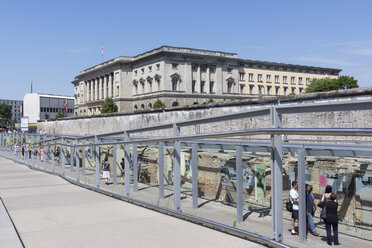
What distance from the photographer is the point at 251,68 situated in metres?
96.9

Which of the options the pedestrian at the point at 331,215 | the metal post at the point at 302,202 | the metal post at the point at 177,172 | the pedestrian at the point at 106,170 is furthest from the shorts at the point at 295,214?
the pedestrian at the point at 106,170

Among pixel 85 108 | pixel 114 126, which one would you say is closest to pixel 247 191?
pixel 114 126

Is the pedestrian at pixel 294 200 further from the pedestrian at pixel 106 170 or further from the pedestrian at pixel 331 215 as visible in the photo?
the pedestrian at pixel 106 170

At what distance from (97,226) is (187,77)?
7887cm

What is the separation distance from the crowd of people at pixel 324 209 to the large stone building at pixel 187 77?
75586 millimetres

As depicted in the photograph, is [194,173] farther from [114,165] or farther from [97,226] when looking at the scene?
[114,165]

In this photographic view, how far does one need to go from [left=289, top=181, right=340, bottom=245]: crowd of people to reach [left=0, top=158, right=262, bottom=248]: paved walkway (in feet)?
4.89

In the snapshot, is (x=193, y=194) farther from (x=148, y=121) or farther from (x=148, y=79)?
(x=148, y=79)

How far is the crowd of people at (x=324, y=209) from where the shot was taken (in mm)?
6148

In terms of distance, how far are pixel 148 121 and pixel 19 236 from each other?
1937 cm

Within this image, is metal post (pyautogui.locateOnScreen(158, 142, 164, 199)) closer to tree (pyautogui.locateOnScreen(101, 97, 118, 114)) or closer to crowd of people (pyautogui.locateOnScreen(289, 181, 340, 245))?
crowd of people (pyautogui.locateOnScreen(289, 181, 340, 245))

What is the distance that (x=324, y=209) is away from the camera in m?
6.44

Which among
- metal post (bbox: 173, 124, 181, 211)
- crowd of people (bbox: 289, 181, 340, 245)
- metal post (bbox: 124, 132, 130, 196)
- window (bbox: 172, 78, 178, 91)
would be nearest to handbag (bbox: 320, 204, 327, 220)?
crowd of people (bbox: 289, 181, 340, 245)

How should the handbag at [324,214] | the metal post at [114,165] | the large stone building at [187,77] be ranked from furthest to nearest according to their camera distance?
the large stone building at [187,77] < the metal post at [114,165] < the handbag at [324,214]
